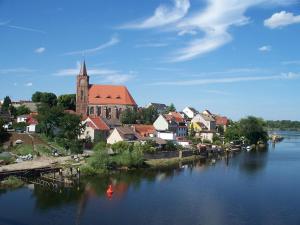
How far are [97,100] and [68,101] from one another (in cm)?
723

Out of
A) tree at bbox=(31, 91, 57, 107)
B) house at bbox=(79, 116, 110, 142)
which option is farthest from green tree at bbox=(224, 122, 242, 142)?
tree at bbox=(31, 91, 57, 107)

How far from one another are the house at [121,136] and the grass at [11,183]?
2024 centimetres

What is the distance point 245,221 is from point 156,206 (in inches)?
257

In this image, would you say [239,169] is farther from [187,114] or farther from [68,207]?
[187,114]

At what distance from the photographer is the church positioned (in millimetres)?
81000

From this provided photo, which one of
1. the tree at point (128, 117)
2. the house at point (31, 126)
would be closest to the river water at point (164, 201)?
the house at point (31, 126)

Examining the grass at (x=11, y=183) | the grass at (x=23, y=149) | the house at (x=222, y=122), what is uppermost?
the house at (x=222, y=122)

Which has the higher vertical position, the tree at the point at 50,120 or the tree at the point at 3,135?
the tree at the point at 50,120

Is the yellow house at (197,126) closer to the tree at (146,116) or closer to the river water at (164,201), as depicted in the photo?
the tree at (146,116)

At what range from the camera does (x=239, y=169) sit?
171ft

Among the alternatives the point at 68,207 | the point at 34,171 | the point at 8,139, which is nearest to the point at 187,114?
the point at 8,139

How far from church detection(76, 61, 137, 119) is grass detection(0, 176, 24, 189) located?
44.4 meters

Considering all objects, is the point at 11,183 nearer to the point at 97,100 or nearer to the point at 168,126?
the point at 168,126

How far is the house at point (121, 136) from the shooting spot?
55.5 meters
